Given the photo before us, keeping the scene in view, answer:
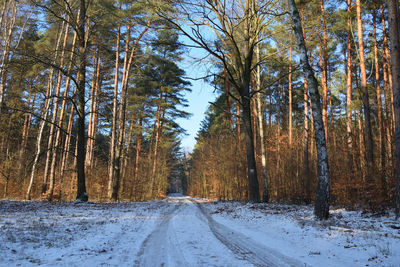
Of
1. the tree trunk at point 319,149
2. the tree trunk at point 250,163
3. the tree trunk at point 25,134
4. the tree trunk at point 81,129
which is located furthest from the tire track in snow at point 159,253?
the tree trunk at point 25,134

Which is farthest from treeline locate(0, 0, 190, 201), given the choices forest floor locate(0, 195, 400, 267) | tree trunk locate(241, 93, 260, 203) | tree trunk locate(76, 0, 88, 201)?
forest floor locate(0, 195, 400, 267)

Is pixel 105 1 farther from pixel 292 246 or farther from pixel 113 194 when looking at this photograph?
pixel 292 246

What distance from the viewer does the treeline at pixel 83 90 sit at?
12.3 meters

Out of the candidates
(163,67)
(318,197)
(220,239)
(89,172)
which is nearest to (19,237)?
(220,239)

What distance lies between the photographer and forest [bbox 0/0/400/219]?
931 centimetres

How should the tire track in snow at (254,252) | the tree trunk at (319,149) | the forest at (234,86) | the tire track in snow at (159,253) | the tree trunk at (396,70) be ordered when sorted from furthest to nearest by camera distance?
the forest at (234,86) → the tree trunk at (319,149) → the tree trunk at (396,70) → the tire track in snow at (254,252) → the tire track in snow at (159,253)

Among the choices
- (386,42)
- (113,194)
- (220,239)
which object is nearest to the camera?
(220,239)

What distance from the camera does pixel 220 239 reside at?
4867mm

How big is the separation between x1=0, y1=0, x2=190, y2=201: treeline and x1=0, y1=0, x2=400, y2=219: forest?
0.11 metres

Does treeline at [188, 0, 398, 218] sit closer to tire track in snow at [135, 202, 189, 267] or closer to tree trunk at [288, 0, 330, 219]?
tree trunk at [288, 0, 330, 219]

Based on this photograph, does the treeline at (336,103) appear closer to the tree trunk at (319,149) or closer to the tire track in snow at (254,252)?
the tree trunk at (319,149)

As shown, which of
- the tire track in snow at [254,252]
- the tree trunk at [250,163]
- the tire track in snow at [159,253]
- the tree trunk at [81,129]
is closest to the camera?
the tire track in snow at [159,253]

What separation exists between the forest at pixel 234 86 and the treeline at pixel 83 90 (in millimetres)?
113

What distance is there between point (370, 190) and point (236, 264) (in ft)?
23.8
